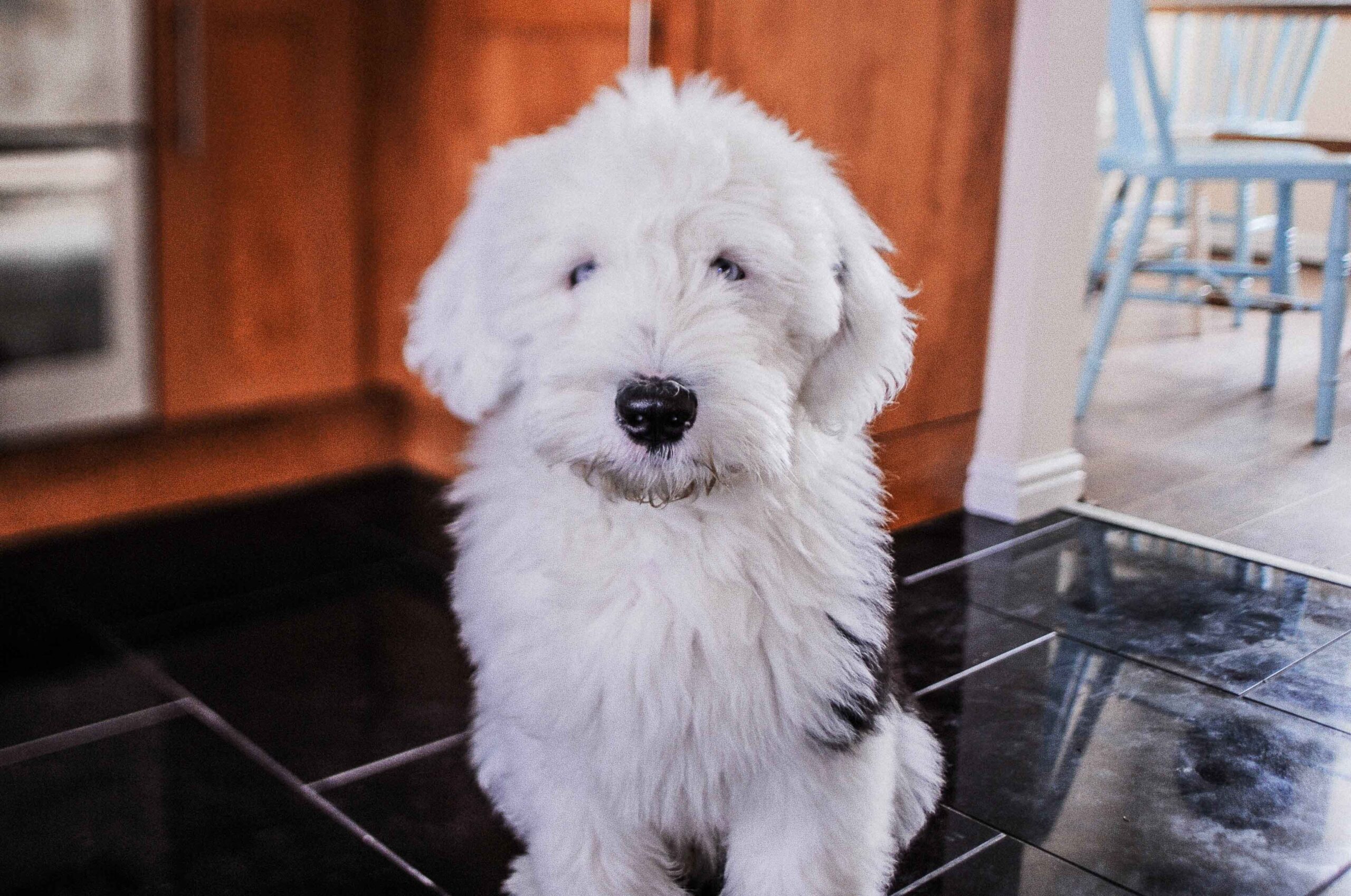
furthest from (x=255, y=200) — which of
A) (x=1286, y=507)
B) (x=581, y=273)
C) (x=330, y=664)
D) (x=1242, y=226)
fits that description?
(x=1242, y=226)

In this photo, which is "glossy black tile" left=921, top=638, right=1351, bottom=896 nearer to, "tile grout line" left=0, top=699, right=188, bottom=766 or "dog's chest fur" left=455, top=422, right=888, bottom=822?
"dog's chest fur" left=455, top=422, right=888, bottom=822

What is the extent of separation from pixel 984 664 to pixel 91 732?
54.9 inches

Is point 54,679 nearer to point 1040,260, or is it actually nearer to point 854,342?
point 854,342

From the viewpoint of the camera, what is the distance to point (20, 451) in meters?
2.60

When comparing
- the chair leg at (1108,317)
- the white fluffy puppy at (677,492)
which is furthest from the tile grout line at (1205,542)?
the white fluffy puppy at (677,492)

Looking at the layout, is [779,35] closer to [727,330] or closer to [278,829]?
[727,330]

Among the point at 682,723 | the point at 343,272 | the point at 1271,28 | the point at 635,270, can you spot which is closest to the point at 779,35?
the point at 343,272

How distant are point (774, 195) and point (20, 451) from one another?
6.23 feet

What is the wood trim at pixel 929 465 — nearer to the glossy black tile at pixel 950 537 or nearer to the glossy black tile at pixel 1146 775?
the glossy black tile at pixel 950 537

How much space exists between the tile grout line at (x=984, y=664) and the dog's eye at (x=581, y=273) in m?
1.07

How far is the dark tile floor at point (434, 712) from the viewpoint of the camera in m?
1.67

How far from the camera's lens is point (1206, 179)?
4.14m

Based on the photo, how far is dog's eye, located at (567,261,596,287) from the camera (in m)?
1.28

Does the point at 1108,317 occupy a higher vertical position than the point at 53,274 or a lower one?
lower
